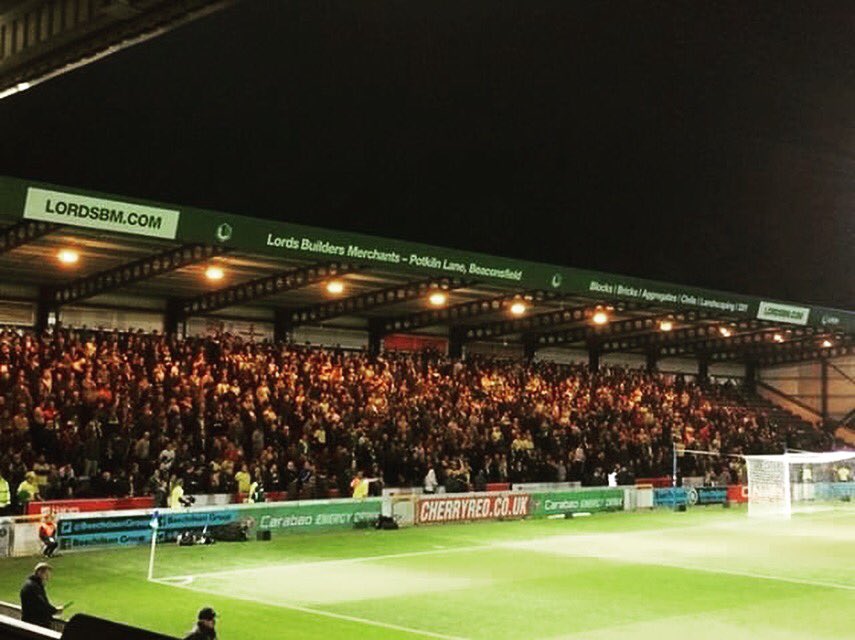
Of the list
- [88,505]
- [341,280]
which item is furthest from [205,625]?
[341,280]

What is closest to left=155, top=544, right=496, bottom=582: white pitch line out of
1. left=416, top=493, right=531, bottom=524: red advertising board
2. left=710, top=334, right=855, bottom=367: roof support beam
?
left=416, top=493, right=531, bottom=524: red advertising board

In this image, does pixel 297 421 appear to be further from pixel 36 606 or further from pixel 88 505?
pixel 36 606

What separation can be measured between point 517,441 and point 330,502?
1141 cm

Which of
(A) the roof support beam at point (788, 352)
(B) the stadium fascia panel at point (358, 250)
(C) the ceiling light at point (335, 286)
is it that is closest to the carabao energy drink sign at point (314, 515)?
(B) the stadium fascia panel at point (358, 250)

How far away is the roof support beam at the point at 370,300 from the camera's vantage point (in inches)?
1468

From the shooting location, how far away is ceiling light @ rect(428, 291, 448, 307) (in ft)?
129

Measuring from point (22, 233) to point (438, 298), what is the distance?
1656 cm

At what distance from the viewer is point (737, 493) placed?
4525 centimetres

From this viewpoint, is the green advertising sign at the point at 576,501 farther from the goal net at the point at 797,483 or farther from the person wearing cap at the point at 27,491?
the person wearing cap at the point at 27,491

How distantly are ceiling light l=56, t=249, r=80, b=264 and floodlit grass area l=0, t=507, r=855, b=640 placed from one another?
9539 millimetres

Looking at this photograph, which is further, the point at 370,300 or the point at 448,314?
the point at 448,314

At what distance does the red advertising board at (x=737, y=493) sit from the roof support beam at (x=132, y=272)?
24729 millimetres

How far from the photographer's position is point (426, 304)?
42344 mm

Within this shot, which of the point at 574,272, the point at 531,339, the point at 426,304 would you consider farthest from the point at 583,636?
the point at 531,339
